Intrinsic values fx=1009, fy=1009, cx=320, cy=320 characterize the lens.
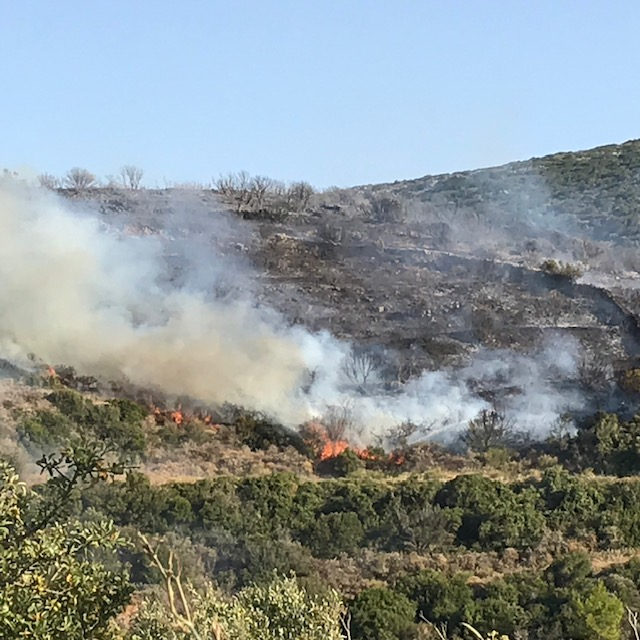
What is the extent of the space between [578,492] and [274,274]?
26.0 meters

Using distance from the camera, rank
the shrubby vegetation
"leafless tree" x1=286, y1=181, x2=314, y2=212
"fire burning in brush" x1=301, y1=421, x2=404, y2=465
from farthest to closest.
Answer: "leafless tree" x1=286, y1=181, x2=314, y2=212 → "fire burning in brush" x1=301, y1=421, x2=404, y2=465 → the shrubby vegetation

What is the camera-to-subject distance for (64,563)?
24.7 feet

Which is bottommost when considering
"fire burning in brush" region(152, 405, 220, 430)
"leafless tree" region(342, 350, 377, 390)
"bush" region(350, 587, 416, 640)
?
"bush" region(350, 587, 416, 640)

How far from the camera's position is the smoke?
37969 mm

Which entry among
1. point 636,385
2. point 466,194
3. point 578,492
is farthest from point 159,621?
point 466,194

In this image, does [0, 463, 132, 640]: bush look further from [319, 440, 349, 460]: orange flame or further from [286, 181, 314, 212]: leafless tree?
[286, 181, 314, 212]: leafless tree

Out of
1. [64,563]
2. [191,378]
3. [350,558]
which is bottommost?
[350,558]

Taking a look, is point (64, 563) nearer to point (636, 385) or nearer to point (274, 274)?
point (636, 385)

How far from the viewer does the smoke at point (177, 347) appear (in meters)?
38.0

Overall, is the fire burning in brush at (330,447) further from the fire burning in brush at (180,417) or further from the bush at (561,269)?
the bush at (561,269)

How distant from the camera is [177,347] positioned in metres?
38.4

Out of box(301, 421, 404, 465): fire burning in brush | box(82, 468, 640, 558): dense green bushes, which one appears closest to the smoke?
box(301, 421, 404, 465): fire burning in brush

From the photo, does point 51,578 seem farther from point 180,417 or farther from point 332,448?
point 180,417

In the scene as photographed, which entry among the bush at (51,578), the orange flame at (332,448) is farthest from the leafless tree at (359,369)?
the bush at (51,578)
